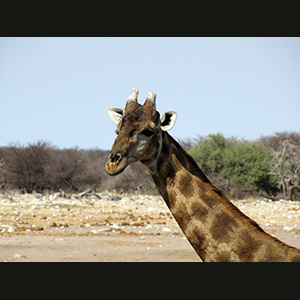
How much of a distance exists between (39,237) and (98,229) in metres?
2.52

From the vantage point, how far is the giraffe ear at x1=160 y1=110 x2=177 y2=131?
5.46 metres

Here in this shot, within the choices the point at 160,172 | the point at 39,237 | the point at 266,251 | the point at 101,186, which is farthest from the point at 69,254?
the point at 101,186

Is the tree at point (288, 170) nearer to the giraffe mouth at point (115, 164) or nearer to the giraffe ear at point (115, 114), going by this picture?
the giraffe ear at point (115, 114)

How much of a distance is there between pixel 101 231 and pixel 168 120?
35.6ft

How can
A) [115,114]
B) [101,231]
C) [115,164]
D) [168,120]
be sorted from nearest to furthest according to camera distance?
1. [115,164]
2. [168,120]
3. [115,114]
4. [101,231]

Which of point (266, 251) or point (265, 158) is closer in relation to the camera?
point (266, 251)

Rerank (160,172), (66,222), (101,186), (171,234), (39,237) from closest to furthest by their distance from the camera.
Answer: (160,172) < (39,237) < (171,234) < (66,222) < (101,186)

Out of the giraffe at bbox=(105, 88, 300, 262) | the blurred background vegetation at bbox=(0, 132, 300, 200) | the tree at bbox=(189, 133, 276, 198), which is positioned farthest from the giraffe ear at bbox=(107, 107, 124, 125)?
the tree at bbox=(189, 133, 276, 198)

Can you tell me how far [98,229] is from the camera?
16.3m

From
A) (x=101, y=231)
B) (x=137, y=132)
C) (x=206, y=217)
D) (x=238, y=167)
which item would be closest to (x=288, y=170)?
(x=238, y=167)

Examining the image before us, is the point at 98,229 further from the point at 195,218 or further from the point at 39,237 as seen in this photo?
the point at 195,218

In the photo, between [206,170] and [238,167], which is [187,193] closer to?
[238,167]

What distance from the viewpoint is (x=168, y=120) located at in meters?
5.55

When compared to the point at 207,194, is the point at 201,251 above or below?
below
